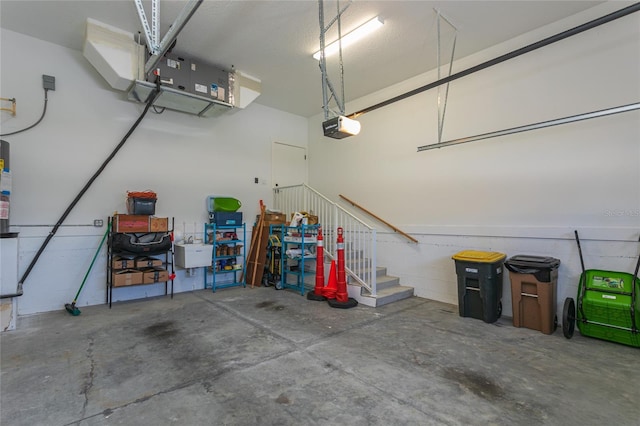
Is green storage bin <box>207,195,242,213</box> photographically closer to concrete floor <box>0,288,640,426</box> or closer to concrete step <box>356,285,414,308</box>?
concrete floor <box>0,288,640,426</box>

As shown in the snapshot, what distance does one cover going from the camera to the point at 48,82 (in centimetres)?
442

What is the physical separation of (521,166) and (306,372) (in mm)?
3894

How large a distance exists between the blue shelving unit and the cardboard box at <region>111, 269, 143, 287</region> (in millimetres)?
1228

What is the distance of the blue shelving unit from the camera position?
580 centimetres

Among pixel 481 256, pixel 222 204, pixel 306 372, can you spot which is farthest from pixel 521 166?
pixel 222 204

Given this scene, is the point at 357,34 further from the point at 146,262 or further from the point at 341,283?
the point at 146,262

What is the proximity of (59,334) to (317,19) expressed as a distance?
16.2 feet

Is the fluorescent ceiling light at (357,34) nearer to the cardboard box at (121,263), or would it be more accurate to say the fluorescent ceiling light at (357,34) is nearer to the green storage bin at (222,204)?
the green storage bin at (222,204)

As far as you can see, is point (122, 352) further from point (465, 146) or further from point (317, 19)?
point (465, 146)

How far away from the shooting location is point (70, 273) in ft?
15.0

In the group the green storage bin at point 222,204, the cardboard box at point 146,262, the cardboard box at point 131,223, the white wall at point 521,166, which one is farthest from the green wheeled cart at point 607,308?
the cardboard box at point 131,223

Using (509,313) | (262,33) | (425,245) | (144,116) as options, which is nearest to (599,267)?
(509,313)

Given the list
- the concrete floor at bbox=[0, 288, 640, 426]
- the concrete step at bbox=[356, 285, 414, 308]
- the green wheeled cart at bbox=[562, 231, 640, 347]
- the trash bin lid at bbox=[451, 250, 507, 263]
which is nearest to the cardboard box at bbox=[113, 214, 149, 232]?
the concrete floor at bbox=[0, 288, 640, 426]

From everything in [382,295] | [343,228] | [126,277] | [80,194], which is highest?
[80,194]
